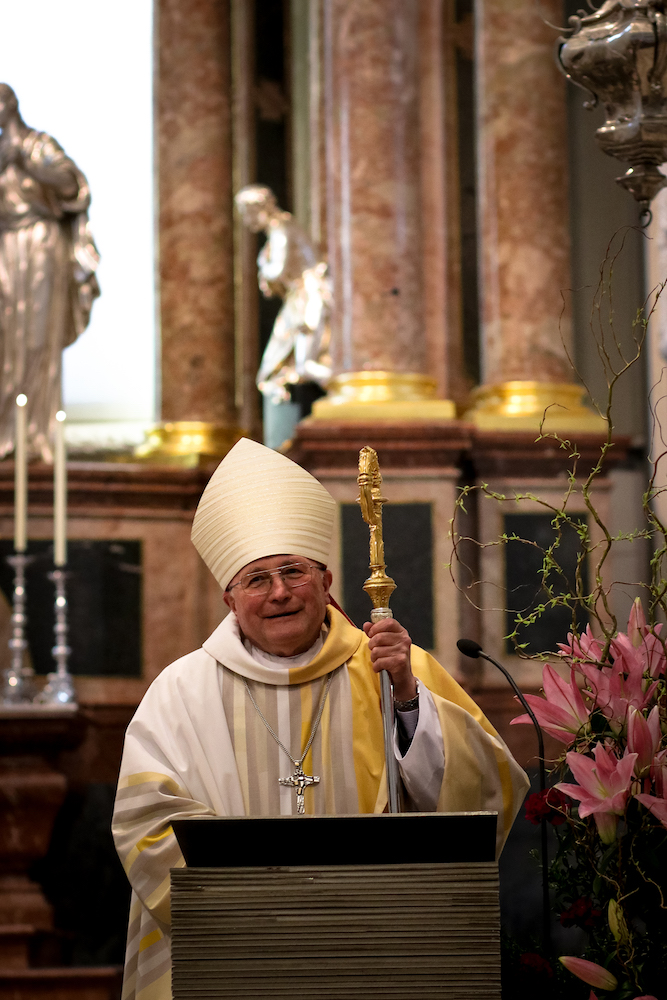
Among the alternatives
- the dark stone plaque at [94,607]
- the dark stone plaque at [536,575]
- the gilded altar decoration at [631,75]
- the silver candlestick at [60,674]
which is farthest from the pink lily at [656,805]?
the dark stone plaque at [94,607]

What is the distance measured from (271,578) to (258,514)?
198 mm

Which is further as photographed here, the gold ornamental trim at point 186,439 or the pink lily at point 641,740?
the gold ornamental trim at point 186,439

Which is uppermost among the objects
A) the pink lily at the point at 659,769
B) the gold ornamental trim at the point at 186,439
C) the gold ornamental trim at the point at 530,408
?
the gold ornamental trim at the point at 530,408

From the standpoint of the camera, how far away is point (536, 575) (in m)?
6.37

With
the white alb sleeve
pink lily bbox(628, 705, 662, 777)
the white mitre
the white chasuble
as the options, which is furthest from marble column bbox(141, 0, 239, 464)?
pink lily bbox(628, 705, 662, 777)

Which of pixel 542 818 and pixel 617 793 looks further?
pixel 542 818

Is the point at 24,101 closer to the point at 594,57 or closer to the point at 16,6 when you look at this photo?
the point at 16,6

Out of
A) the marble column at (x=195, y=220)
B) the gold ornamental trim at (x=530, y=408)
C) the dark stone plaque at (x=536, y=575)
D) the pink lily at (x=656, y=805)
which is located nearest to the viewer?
the pink lily at (x=656, y=805)

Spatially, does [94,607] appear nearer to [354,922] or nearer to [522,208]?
[522,208]

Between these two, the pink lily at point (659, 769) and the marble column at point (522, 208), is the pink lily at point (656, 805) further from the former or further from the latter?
the marble column at point (522, 208)

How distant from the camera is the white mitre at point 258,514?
11.2 ft

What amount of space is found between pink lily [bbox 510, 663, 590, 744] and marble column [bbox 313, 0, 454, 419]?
4.22 metres

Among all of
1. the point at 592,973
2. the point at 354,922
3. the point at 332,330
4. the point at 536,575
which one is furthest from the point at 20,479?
the point at 592,973

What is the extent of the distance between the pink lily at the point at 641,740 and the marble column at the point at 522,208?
4.74 metres
